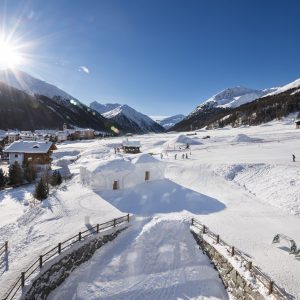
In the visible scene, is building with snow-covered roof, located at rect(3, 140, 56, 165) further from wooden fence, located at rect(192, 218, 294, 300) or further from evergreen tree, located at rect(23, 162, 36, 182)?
wooden fence, located at rect(192, 218, 294, 300)

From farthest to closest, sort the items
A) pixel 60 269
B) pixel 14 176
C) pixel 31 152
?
pixel 31 152 < pixel 14 176 < pixel 60 269

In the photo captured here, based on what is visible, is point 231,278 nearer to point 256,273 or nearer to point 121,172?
point 256,273

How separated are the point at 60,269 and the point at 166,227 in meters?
9.09

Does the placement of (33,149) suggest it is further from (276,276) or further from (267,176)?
(276,276)

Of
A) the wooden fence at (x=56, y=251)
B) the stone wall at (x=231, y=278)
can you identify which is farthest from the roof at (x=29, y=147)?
the stone wall at (x=231, y=278)

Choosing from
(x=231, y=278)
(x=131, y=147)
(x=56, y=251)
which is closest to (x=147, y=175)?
(x=56, y=251)

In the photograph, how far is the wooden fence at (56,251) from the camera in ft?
47.4

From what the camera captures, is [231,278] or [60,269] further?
[60,269]

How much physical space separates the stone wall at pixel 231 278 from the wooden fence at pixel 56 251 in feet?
24.0

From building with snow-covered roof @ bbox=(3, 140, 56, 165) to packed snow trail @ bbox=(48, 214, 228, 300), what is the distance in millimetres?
37497

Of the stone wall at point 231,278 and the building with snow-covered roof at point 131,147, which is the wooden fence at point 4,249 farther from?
the building with snow-covered roof at point 131,147

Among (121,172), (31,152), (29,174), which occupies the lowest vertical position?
(29,174)

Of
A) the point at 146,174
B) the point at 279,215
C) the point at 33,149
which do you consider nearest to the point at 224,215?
the point at 279,215

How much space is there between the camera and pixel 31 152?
180ft
